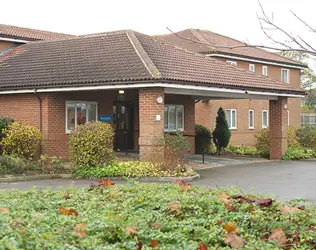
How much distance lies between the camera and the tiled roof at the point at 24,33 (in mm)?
24438

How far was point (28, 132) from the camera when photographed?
57.5 ft

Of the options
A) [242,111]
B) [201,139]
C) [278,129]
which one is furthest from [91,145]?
[242,111]

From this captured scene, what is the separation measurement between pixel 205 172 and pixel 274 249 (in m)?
12.0

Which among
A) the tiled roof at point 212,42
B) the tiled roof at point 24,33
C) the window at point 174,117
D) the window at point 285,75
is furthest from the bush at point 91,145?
the window at point 285,75

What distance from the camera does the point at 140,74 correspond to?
16562 millimetres

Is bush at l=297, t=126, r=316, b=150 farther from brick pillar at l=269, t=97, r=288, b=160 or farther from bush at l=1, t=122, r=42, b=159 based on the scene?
bush at l=1, t=122, r=42, b=159

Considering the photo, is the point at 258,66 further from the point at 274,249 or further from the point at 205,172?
the point at 274,249

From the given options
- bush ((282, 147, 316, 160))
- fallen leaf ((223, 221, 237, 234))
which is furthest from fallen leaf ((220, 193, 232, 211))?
bush ((282, 147, 316, 160))

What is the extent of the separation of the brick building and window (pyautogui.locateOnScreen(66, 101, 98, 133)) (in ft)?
33.2

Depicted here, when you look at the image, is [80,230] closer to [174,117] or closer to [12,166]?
[12,166]

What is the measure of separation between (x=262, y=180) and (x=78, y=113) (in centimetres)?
853

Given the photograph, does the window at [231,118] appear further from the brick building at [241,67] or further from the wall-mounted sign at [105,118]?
the wall-mounted sign at [105,118]

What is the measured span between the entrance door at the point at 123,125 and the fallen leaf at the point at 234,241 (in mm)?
17396

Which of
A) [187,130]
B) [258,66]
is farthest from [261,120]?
[187,130]
